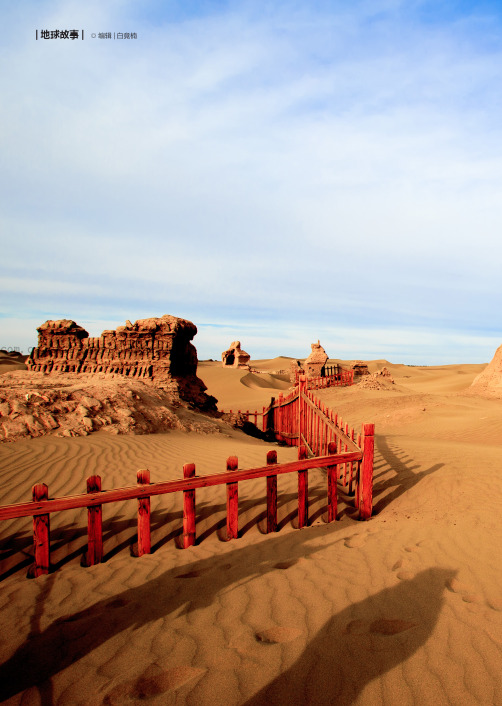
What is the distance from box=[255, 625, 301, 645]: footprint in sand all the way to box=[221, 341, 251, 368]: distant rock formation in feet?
153

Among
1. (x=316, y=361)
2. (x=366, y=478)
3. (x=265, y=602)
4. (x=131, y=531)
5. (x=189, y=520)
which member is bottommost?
(x=131, y=531)

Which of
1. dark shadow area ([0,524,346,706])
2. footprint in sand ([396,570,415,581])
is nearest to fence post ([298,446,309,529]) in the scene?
dark shadow area ([0,524,346,706])

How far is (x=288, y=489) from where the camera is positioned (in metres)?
6.23

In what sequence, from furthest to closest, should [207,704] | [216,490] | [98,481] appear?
[216,490] < [98,481] < [207,704]

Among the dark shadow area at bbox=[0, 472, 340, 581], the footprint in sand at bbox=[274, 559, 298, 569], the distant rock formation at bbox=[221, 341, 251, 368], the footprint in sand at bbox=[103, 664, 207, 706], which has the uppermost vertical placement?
the distant rock formation at bbox=[221, 341, 251, 368]

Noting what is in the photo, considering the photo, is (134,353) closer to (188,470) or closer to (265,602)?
(188,470)

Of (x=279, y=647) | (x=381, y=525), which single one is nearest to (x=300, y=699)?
(x=279, y=647)

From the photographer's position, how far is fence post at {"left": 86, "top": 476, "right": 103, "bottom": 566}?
4.03 metres

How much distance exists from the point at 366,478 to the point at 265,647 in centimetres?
310

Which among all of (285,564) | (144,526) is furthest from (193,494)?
(285,564)

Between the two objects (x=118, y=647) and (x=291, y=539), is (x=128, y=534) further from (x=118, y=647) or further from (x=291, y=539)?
(x=118, y=647)

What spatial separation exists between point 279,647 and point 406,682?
73 centimetres

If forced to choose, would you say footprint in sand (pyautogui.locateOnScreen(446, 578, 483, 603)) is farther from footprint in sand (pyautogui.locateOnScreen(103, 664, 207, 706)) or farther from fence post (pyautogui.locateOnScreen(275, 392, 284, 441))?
fence post (pyautogui.locateOnScreen(275, 392, 284, 441))

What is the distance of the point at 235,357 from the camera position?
165 feet
